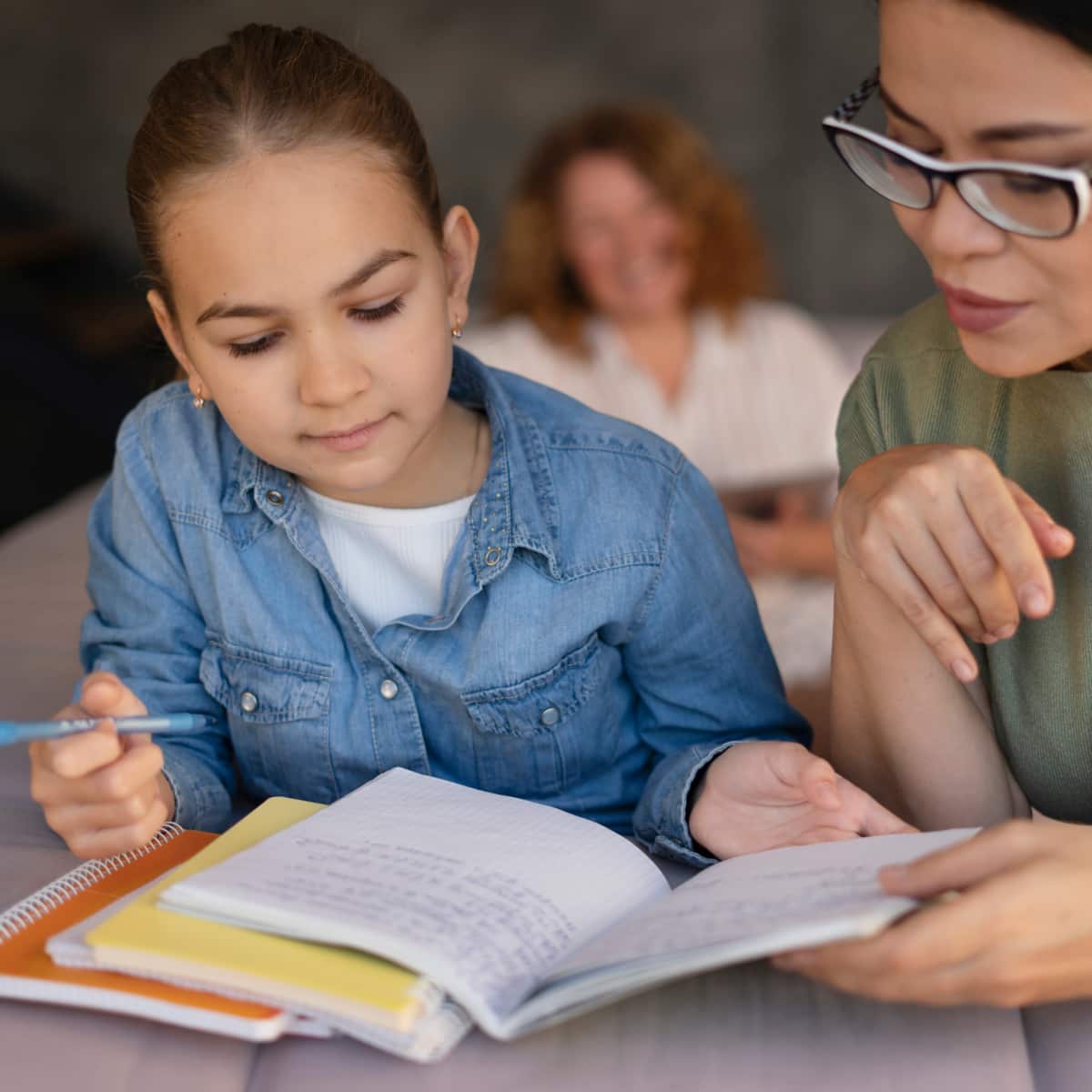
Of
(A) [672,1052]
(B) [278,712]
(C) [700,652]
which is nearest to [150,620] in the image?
(B) [278,712]

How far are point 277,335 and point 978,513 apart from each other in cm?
58

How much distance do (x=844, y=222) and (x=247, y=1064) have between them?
4.06 m

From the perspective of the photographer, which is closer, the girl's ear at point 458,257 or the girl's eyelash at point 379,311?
the girl's eyelash at point 379,311

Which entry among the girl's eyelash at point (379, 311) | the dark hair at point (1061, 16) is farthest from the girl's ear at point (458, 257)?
the dark hair at point (1061, 16)

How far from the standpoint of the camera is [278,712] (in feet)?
4.32

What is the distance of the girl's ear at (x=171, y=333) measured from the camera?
1.29 metres

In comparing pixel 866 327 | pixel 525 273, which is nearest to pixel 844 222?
pixel 866 327

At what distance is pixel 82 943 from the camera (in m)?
0.95

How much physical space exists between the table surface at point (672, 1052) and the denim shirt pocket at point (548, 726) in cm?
37

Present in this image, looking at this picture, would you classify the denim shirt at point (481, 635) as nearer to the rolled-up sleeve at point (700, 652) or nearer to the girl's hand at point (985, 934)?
the rolled-up sleeve at point (700, 652)

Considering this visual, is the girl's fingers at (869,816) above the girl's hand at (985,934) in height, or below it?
below

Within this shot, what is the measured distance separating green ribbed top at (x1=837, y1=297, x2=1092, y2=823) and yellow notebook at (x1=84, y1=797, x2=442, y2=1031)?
0.60 metres

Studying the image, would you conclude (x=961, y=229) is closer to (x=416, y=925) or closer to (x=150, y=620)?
(x=416, y=925)

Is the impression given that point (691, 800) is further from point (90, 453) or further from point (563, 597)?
point (90, 453)
